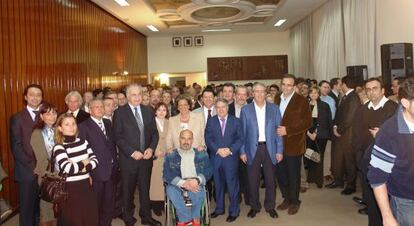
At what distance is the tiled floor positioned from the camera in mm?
4488

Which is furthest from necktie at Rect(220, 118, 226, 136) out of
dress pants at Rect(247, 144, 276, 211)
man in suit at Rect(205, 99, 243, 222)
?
dress pants at Rect(247, 144, 276, 211)

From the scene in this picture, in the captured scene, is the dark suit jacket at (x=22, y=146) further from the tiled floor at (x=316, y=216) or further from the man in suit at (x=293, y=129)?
the man in suit at (x=293, y=129)

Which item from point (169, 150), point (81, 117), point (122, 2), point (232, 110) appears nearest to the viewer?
point (81, 117)

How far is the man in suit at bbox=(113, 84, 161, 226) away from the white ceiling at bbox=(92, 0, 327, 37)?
201 inches

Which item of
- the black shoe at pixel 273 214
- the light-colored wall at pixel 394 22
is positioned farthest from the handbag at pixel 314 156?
the light-colored wall at pixel 394 22

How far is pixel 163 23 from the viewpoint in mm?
11875

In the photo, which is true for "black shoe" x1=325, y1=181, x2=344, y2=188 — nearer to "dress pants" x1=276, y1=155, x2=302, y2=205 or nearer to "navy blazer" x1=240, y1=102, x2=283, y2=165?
"dress pants" x1=276, y1=155, x2=302, y2=205

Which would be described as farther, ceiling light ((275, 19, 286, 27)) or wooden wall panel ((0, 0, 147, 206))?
ceiling light ((275, 19, 286, 27))

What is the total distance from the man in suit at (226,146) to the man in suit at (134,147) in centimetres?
75

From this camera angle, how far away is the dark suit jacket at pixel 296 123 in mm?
4758

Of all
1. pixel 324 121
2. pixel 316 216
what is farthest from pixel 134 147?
pixel 324 121

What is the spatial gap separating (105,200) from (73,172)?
0.98 meters

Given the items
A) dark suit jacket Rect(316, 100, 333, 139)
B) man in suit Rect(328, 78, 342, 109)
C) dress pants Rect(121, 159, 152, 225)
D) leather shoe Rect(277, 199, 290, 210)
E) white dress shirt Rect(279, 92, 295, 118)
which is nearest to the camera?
dress pants Rect(121, 159, 152, 225)

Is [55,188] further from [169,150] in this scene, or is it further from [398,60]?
[398,60]
